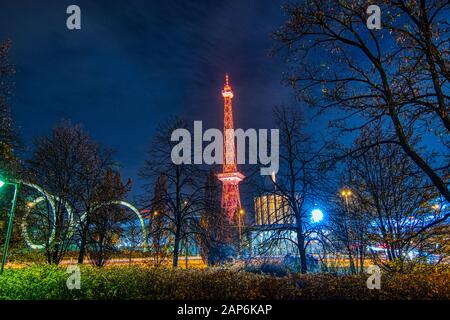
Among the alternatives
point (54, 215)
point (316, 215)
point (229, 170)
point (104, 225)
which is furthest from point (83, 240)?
point (229, 170)

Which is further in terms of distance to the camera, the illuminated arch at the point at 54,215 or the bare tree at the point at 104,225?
the bare tree at the point at 104,225

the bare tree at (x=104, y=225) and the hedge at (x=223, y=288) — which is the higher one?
the bare tree at (x=104, y=225)

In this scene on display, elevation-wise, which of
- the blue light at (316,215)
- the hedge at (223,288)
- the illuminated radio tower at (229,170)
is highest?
the illuminated radio tower at (229,170)

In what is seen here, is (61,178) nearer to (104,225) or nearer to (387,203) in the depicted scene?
(104,225)

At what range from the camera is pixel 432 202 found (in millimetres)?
10648

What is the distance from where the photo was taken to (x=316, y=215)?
1278 cm

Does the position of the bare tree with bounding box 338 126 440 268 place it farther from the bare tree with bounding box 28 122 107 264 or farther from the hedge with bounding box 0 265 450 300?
the bare tree with bounding box 28 122 107 264

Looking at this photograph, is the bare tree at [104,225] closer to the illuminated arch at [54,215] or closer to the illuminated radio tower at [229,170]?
the illuminated arch at [54,215]

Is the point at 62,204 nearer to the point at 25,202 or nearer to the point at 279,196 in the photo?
the point at 25,202

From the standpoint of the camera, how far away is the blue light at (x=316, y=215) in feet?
41.7

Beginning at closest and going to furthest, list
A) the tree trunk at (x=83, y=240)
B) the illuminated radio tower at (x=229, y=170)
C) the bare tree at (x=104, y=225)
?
the tree trunk at (x=83, y=240)
the bare tree at (x=104, y=225)
the illuminated radio tower at (x=229, y=170)

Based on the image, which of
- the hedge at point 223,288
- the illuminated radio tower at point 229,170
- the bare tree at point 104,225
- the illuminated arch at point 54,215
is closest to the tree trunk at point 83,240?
the bare tree at point 104,225
